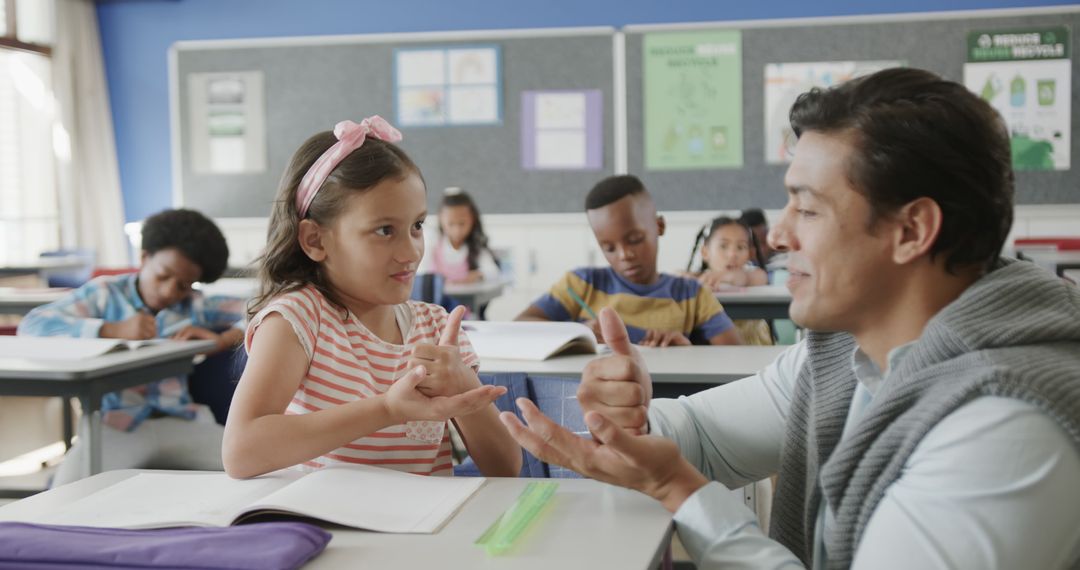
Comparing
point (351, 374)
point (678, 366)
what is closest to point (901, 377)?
point (351, 374)

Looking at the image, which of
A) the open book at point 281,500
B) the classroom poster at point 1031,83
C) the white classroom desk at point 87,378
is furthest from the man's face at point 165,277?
the classroom poster at point 1031,83

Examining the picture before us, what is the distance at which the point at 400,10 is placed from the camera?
21.8 ft

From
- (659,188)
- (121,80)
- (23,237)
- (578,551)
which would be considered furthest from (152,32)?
(578,551)

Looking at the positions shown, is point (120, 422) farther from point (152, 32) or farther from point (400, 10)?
point (152, 32)

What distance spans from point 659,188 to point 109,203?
12.6ft

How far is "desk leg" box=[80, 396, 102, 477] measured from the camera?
7.89ft

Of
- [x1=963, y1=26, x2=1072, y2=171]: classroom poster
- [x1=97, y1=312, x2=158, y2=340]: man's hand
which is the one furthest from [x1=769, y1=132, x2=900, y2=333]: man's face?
[x1=963, y1=26, x2=1072, y2=171]: classroom poster

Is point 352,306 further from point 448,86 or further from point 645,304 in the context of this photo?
point 448,86

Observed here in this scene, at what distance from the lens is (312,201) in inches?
59.7

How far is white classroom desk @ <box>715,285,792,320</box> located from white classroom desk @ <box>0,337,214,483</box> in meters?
1.88

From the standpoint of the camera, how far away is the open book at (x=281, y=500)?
98 centimetres

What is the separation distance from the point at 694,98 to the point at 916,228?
5355 mm

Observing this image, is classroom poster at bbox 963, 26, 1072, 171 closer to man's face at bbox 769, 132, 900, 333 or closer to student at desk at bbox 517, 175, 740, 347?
student at desk at bbox 517, 175, 740, 347

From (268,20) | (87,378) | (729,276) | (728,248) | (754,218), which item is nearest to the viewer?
(87,378)
